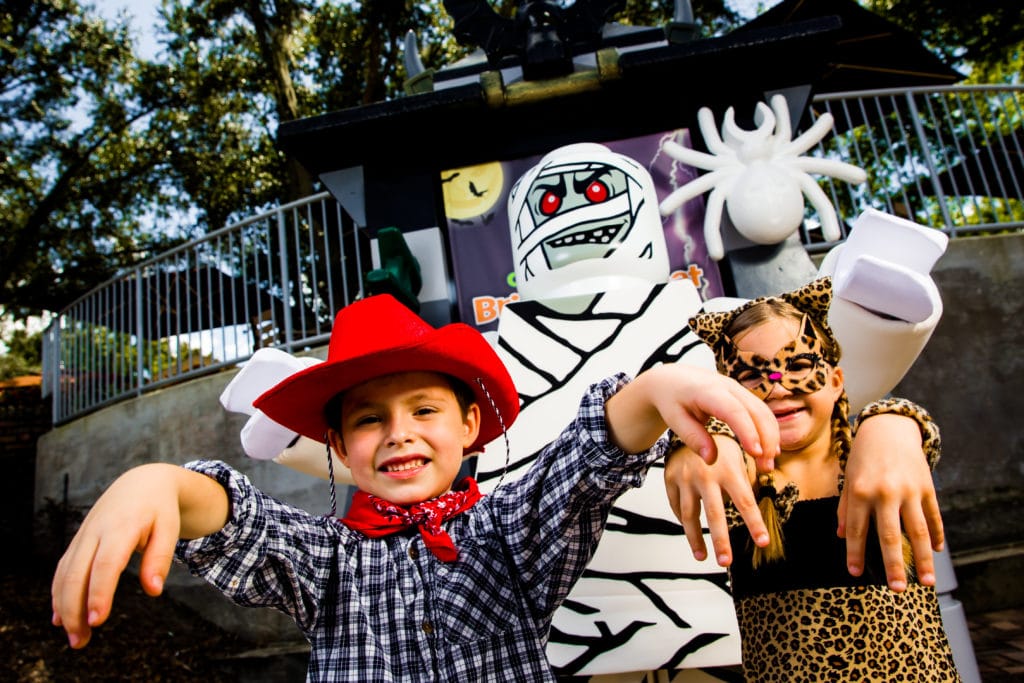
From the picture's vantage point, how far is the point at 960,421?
4062 mm

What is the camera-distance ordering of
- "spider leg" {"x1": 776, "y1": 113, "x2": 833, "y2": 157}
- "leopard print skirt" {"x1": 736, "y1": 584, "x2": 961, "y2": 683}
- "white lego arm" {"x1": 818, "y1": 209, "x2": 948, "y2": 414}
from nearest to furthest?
"leopard print skirt" {"x1": 736, "y1": 584, "x2": 961, "y2": 683} → "white lego arm" {"x1": 818, "y1": 209, "x2": 948, "y2": 414} → "spider leg" {"x1": 776, "y1": 113, "x2": 833, "y2": 157}

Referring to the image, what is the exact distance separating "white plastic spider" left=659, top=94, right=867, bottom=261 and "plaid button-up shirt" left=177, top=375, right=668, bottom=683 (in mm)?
1311

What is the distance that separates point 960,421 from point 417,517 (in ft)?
13.1

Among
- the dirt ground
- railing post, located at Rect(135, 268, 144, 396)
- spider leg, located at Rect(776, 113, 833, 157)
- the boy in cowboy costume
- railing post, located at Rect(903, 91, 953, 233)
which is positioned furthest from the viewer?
railing post, located at Rect(135, 268, 144, 396)

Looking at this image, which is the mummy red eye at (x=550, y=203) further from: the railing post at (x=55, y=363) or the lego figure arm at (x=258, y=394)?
the railing post at (x=55, y=363)

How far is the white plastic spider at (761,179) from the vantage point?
2.18m

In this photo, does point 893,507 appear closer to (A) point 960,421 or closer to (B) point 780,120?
(B) point 780,120

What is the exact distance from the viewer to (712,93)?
2592 millimetres

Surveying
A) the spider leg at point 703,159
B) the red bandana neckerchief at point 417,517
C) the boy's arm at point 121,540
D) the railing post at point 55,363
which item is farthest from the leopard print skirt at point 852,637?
the railing post at point 55,363

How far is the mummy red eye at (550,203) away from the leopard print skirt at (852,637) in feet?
3.64

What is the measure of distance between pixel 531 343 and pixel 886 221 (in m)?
0.89

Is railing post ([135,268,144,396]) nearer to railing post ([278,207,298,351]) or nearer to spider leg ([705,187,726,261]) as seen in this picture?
railing post ([278,207,298,351])

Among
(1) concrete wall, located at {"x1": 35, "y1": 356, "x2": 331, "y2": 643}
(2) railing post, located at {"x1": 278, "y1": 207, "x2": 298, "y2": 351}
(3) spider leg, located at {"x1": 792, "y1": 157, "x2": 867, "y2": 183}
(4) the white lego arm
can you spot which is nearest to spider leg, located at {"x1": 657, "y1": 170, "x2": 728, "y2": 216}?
(3) spider leg, located at {"x1": 792, "y1": 157, "x2": 867, "y2": 183}

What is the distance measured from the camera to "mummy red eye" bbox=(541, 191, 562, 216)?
6.25ft
